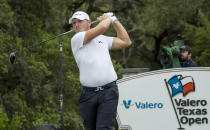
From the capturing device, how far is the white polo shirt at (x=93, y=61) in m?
4.34

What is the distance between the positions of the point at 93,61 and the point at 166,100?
295cm

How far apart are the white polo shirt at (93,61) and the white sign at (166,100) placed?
267 centimetres

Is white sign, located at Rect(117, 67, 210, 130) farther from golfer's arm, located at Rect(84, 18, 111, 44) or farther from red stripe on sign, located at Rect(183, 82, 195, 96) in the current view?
golfer's arm, located at Rect(84, 18, 111, 44)

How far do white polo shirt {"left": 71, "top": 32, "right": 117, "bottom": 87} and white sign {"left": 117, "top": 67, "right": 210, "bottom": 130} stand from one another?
8.75 ft

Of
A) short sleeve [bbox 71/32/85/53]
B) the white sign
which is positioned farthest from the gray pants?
the white sign

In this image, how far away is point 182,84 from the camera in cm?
693

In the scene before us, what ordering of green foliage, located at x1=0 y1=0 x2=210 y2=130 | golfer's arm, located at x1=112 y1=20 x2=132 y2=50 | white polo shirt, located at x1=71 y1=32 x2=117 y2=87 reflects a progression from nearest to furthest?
1. white polo shirt, located at x1=71 y1=32 x2=117 y2=87
2. golfer's arm, located at x1=112 y1=20 x2=132 y2=50
3. green foliage, located at x1=0 y1=0 x2=210 y2=130

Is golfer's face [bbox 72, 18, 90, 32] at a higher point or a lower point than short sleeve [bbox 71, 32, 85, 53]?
higher

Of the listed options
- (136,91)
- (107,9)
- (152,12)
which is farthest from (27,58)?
(152,12)

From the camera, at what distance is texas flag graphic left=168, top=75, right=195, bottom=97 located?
693 centimetres

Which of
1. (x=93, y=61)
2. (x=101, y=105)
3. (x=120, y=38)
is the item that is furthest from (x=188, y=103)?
(x=93, y=61)

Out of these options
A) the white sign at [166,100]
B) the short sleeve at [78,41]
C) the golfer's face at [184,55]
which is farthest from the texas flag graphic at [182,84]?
the short sleeve at [78,41]

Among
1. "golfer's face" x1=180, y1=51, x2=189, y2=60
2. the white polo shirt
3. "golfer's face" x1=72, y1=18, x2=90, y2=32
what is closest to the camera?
the white polo shirt

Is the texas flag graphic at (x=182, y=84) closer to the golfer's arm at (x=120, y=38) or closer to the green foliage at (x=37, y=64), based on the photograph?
the golfer's arm at (x=120, y=38)
